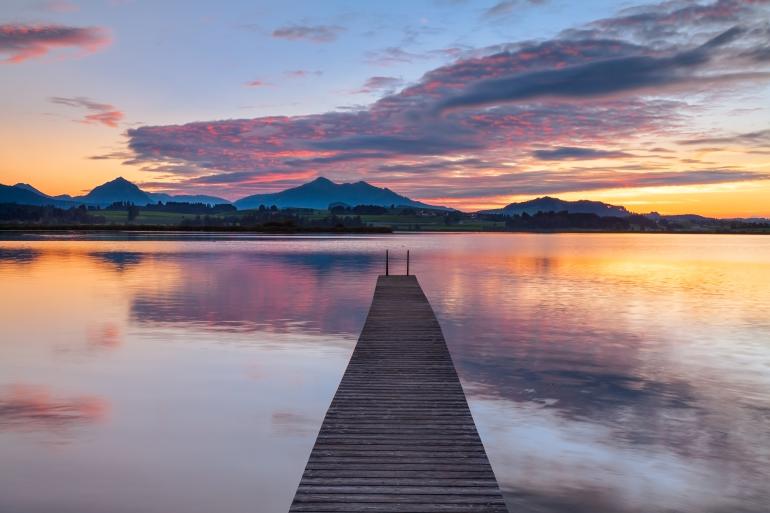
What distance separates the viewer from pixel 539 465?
10.2 metres

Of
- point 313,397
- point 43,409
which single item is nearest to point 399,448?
point 313,397

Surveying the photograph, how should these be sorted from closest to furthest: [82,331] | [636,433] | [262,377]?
[636,433] < [262,377] < [82,331]

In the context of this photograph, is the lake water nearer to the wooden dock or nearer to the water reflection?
the water reflection

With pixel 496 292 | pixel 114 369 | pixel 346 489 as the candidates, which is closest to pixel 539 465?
pixel 346 489

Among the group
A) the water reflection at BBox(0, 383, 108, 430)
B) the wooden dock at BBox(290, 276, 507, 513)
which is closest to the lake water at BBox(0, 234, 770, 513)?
the water reflection at BBox(0, 383, 108, 430)

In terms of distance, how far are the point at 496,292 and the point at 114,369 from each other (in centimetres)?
2521

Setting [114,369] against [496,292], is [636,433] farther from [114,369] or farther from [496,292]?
[496,292]

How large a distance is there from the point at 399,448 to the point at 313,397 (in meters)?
6.11

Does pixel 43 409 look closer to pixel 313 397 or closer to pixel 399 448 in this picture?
pixel 313 397

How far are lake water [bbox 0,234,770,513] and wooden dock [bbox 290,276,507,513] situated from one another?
1220 millimetres

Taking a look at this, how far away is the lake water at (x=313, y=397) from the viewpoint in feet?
31.1

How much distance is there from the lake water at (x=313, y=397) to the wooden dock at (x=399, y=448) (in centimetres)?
122

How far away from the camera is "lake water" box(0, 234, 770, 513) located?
31.1 feet

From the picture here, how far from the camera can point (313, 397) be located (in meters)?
14.4
